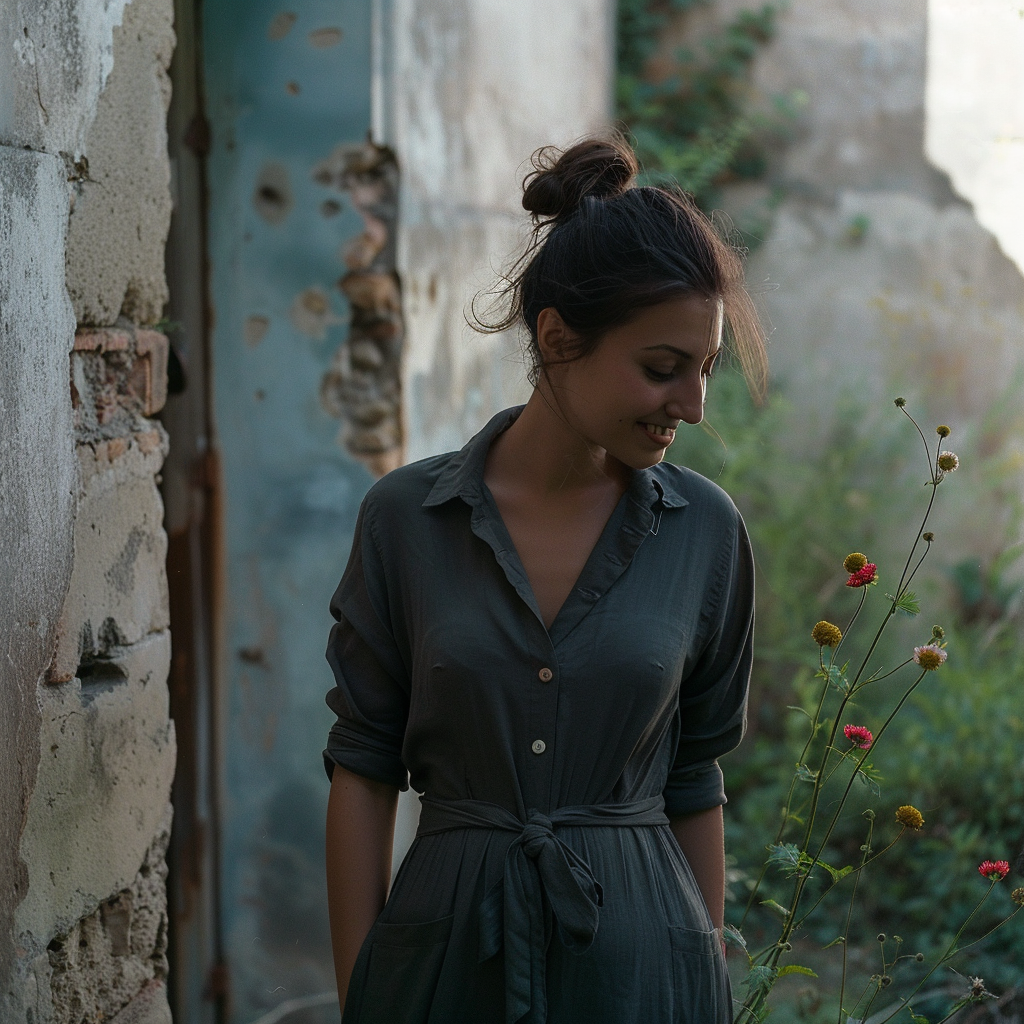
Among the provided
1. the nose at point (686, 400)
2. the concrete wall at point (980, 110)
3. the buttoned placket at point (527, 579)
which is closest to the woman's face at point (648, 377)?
the nose at point (686, 400)

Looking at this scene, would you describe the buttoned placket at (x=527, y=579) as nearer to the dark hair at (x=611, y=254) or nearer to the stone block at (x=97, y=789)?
the dark hair at (x=611, y=254)

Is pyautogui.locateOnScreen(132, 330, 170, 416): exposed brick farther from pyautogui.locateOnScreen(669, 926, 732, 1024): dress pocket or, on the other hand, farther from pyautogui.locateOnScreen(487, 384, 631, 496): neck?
pyautogui.locateOnScreen(669, 926, 732, 1024): dress pocket

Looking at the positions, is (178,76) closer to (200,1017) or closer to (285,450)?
(285,450)

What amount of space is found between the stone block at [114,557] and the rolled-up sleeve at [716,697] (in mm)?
917

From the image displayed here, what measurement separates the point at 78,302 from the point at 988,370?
19.7ft

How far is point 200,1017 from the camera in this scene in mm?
3051

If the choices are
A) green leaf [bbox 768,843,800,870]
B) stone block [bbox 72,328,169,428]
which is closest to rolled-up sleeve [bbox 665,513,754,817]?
green leaf [bbox 768,843,800,870]

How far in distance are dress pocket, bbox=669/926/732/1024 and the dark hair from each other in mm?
835

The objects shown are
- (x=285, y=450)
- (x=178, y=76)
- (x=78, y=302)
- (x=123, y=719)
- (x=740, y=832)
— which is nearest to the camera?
(x=78, y=302)

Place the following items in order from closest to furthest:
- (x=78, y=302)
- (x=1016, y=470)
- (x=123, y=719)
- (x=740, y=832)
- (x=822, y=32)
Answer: (x=78, y=302)
(x=123, y=719)
(x=740, y=832)
(x=1016, y=470)
(x=822, y=32)

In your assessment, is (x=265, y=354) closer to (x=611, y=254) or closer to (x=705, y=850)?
(x=611, y=254)

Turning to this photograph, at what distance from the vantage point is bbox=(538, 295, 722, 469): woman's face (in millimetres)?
1563

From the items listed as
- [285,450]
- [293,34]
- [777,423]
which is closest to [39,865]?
[285,450]

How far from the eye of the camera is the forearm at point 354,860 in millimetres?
1686
